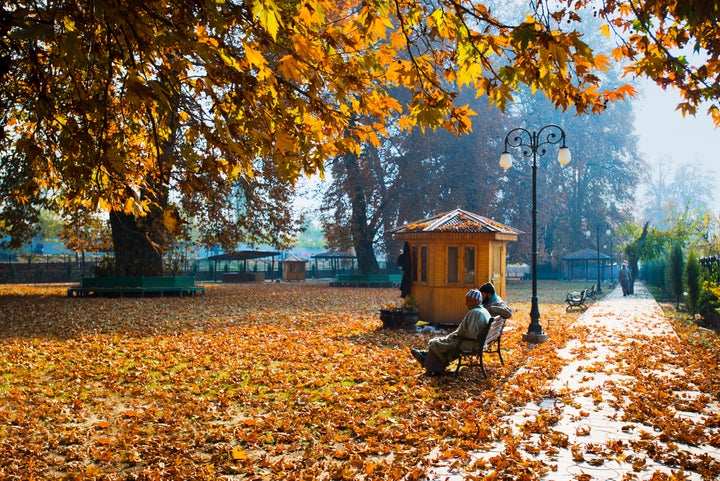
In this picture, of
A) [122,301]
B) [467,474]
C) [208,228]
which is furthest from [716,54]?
[208,228]

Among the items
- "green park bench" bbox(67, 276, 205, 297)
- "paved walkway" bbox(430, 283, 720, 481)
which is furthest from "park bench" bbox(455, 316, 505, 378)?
"green park bench" bbox(67, 276, 205, 297)

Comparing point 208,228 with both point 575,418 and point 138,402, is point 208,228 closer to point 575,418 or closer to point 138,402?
point 138,402

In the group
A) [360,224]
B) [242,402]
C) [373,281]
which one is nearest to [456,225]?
[242,402]

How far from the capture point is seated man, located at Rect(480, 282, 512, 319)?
32.3 ft

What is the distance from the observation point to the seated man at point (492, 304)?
9853 millimetres

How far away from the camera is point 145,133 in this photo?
22.6 ft

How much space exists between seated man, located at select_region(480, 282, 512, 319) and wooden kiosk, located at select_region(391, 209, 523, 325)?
4.12 metres

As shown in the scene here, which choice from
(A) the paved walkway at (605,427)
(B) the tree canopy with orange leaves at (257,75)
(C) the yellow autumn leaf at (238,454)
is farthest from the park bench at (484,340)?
(C) the yellow autumn leaf at (238,454)

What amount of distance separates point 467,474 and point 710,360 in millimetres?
7159

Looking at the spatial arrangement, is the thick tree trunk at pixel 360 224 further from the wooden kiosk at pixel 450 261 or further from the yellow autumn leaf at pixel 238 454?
the yellow autumn leaf at pixel 238 454

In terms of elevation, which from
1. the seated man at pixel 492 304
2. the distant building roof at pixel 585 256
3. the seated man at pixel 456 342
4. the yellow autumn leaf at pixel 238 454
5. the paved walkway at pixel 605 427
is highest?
the distant building roof at pixel 585 256

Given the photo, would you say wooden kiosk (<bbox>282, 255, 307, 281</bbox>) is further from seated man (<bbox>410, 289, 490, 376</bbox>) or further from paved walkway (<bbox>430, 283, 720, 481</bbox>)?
seated man (<bbox>410, 289, 490, 376</bbox>)

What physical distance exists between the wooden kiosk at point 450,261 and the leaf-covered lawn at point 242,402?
59.3 inches

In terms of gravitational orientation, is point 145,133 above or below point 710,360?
above
